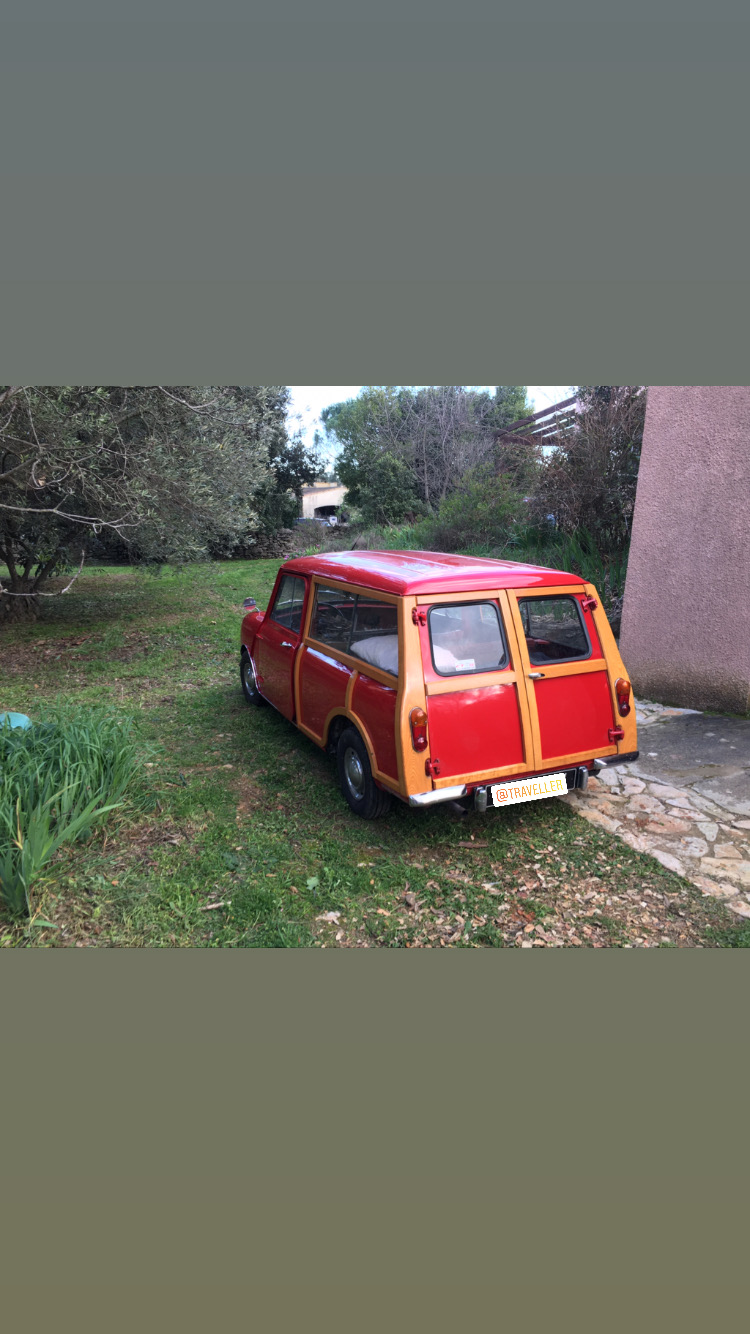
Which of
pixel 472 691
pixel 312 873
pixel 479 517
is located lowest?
→ pixel 312 873

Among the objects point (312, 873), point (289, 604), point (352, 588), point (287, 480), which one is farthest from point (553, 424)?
point (287, 480)

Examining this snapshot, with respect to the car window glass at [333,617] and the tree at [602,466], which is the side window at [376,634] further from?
the tree at [602,466]

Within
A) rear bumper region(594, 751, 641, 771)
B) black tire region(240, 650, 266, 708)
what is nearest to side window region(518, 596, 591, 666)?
rear bumper region(594, 751, 641, 771)

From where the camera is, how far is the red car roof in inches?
171

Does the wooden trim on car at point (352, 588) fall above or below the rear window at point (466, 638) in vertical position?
above

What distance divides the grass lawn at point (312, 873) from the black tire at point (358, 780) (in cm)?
13

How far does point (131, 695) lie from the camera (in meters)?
7.95

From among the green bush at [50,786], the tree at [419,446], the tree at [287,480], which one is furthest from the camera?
the tree at [287,480]

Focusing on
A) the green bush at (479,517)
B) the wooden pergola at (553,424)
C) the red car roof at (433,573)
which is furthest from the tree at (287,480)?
the red car roof at (433,573)

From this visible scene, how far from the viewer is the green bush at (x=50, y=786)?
386 cm

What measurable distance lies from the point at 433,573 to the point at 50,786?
2754 millimetres

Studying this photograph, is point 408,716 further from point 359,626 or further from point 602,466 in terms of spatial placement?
point 602,466

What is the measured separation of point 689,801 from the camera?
16.5 feet

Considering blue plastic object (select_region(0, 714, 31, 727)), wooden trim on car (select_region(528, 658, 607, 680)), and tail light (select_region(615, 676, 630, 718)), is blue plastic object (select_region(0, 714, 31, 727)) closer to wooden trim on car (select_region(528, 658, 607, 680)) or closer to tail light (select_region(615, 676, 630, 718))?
wooden trim on car (select_region(528, 658, 607, 680))
